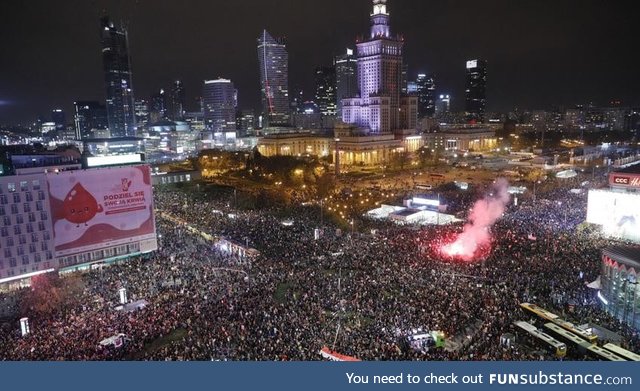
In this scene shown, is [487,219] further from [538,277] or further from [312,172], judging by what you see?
[312,172]

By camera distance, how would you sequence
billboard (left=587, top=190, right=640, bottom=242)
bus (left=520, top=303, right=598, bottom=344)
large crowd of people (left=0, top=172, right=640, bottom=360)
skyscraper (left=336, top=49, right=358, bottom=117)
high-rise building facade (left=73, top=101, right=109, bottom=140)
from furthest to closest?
skyscraper (left=336, top=49, right=358, bottom=117) → high-rise building facade (left=73, top=101, right=109, bottom=140) → billboard (left=587, top=190, right=640, bottom=242) → large crowd of people (left=0, top=172, right=640, bottom=360) → bus (left=520, top=303, right=598, bottom=344)

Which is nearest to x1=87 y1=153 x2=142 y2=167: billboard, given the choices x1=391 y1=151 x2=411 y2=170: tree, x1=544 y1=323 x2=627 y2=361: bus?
x1=544 y1=323 x2=627 y2=361: bus

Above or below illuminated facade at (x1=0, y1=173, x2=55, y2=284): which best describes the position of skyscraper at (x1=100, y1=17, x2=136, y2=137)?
above

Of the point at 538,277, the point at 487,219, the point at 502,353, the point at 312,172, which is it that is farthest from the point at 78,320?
the point at 312,172

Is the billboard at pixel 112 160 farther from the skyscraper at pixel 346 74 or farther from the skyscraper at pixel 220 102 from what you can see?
the skyscraper at pixel 346 74

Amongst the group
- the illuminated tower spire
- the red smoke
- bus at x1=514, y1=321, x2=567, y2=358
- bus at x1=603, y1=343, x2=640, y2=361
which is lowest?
bus at x1=514, y1=321, x2=567, y2=358

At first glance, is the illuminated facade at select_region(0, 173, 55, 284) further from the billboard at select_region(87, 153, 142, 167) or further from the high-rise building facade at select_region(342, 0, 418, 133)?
the high-rise building facade at select_region(342, 0, 418, 133)

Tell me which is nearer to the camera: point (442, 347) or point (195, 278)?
point (442, 347)

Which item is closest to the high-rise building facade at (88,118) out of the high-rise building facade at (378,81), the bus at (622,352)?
the high-rise building facade at (378,81)
